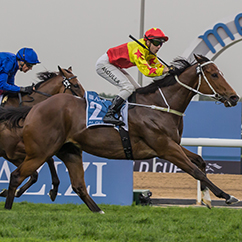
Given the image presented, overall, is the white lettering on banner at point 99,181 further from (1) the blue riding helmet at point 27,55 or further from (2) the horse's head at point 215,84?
(2) the horse's head at point 215,84

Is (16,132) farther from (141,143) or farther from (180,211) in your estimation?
(180,211)

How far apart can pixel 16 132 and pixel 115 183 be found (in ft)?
4.61

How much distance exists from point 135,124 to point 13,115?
53.0 inches

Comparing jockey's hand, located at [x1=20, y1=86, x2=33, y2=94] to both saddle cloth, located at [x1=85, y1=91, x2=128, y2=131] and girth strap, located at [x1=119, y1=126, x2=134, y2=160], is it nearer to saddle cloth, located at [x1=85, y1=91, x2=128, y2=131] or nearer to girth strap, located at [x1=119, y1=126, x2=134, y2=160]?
saddle cloth, located at [x1=85, y1=91, x2=128, y2=131]

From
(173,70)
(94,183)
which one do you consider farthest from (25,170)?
(173,70)

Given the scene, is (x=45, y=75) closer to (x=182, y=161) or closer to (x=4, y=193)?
(x=4, y=193)

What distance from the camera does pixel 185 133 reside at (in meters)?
10.4

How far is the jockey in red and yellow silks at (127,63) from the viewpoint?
408cm

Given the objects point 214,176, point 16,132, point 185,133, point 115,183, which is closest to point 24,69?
point 16,132

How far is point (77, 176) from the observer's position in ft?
14.4

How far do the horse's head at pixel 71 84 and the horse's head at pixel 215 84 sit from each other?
6.91 feet

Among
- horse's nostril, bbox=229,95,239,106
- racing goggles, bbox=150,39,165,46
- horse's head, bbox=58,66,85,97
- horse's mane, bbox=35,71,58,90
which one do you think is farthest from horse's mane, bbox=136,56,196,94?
horse's mane, bbox=35,71,58,90

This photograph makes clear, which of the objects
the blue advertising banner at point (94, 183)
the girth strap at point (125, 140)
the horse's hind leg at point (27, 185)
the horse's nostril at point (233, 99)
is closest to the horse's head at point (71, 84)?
the blue advertising banner at point (94, 183)

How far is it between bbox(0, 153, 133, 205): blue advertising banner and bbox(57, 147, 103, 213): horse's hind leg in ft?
2.73
